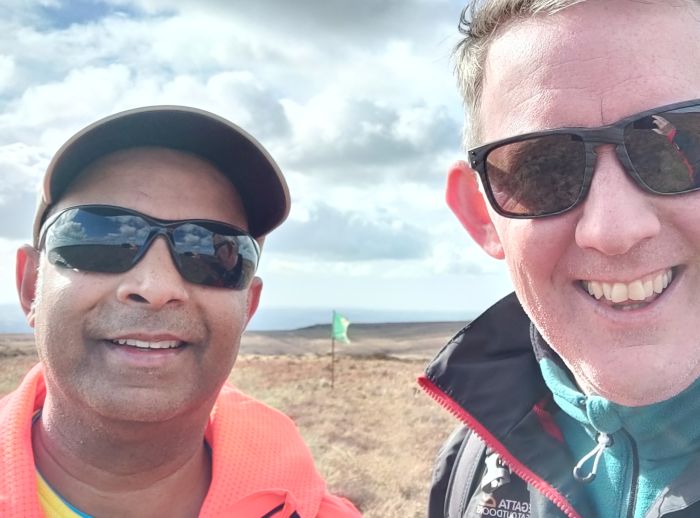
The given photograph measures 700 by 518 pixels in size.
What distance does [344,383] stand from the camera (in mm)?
19422

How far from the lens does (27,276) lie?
2.36 m

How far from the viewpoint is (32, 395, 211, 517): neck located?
2096 millimetres

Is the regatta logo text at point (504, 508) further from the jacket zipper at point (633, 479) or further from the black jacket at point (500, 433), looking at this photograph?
the jacket zipper at point (633, 479)

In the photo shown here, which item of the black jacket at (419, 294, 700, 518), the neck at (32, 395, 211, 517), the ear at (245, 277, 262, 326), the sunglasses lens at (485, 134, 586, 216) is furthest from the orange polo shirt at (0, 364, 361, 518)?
the sunglasses lens at (485, 134, 586, 216)

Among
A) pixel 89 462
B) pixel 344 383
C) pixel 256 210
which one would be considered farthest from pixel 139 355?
pixel 344 383

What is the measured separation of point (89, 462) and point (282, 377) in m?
18.6

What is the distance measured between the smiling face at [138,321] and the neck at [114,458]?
0.07 meters

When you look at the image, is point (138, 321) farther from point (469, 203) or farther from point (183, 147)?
point (469, 203)

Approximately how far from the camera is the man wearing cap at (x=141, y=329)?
2.04m

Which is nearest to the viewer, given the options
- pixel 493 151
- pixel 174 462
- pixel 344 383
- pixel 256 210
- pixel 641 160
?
pixel 641 160

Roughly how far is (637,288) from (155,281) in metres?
1.45

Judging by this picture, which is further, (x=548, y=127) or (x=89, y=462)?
(x=89, y=462)

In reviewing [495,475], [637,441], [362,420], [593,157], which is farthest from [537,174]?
[362,420]

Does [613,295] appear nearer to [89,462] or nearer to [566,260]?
[566,260]
